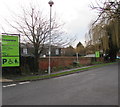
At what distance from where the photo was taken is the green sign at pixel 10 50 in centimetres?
1027

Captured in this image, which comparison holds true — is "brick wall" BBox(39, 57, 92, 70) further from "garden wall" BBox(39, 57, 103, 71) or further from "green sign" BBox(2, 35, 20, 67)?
"green sign" BBox(2, 35, 20, 67)

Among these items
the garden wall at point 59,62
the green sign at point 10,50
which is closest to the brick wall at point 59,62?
the garden wall at point 59,62

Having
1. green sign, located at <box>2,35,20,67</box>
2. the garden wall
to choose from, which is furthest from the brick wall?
green sign, located at <box>2,35,20,67</box>

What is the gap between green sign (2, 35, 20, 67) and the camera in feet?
33.7

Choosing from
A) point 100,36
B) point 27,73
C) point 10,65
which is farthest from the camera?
point 100,36

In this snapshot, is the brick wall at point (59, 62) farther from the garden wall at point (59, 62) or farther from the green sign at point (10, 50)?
the green sign at point (10, 50)

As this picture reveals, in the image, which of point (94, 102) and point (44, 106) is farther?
point (94, 102)

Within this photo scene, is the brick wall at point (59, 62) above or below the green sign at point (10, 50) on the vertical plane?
below

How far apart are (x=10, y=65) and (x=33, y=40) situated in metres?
3.53

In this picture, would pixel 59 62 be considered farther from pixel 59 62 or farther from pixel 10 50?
pixel 10 50

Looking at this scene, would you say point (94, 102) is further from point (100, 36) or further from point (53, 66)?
point (100, 36)

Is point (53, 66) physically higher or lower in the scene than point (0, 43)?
lower

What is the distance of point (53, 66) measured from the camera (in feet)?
51.3

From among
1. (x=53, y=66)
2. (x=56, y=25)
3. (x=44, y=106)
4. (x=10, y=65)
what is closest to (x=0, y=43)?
(x=10, y=65)
